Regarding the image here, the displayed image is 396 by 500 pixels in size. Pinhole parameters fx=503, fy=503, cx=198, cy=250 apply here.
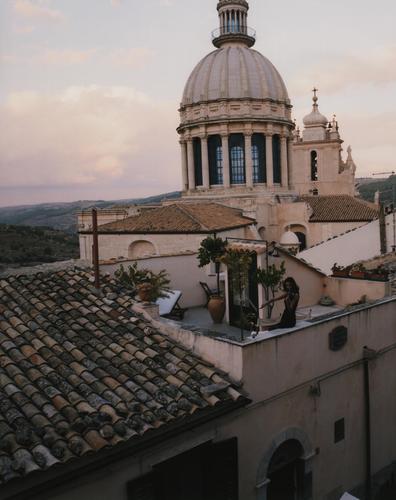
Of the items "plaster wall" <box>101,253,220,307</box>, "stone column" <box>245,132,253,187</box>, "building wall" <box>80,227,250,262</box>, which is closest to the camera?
"plaster wall" <box>101,253,220,307</box>

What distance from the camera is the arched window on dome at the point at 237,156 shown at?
1490 inches

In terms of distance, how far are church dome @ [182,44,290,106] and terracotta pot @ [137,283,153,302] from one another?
29904 millimetres

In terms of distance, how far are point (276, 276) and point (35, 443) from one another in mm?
6630

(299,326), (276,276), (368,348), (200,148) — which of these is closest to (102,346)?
(299,326)

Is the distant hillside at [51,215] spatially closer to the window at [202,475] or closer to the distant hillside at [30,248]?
the distant hillside at [30,248]

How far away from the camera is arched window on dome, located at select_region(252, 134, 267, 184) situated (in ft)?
125

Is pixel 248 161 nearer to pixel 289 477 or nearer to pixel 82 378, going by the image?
pixel 289 477

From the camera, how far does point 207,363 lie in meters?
8.44

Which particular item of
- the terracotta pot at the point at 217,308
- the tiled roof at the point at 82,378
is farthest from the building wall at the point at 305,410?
the terracotta pot at the point at 217,308

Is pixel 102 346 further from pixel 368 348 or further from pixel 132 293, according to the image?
pixel 368 348

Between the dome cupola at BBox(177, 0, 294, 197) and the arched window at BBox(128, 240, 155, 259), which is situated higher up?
the dome cupola at BBox(177, 0, 294, 197)

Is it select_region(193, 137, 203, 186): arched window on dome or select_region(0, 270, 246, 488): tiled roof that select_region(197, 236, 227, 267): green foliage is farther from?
select_region(193, 137, 203, 186): arched window on dome

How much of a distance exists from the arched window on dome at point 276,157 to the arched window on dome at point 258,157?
1011 millimetres

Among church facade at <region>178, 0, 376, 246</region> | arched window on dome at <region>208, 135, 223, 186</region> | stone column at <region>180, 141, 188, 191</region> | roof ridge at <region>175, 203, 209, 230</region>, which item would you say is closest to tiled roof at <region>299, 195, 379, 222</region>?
church facade at <region>178, 0, 376, 246</region>
